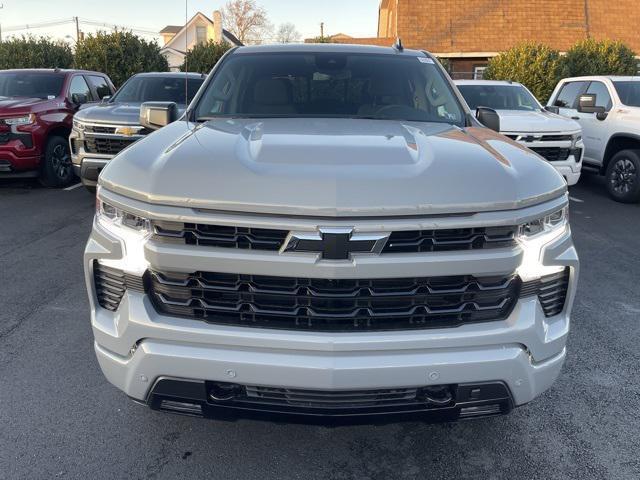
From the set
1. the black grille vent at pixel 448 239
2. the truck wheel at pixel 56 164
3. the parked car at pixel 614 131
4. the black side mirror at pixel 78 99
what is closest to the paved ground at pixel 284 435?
the black grille vent at pixel 448 239

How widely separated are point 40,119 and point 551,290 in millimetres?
8569

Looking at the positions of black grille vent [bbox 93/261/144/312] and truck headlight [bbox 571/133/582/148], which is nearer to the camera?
black grille vent [bbox 93/261/144/312]

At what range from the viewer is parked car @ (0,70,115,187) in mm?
8430

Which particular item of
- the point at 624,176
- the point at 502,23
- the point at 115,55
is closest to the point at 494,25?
the point at 502,23

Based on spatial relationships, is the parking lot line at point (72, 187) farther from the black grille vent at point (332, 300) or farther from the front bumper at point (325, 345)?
the black grille vent at point (332, 300)

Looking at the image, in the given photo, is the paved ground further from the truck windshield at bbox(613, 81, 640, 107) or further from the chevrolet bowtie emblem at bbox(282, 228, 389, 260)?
the truck windshield at bbox(613, 81, 640, 107)

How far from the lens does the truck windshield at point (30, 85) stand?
31.2ft

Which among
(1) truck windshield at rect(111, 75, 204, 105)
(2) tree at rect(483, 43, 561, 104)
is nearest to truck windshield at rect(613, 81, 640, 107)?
(1) truck windshield at rect(111, 75, 204, 105)

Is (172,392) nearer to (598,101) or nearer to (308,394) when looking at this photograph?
(308,394)

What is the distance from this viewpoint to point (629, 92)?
8.97 meters

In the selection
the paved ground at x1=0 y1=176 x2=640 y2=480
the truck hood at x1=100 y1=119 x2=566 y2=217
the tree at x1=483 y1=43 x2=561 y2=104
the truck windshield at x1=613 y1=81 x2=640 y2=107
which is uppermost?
the tree at x1=483 y1=43 x2=561 y2=104

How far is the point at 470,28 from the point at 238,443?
958 inches

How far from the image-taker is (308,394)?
209 cm

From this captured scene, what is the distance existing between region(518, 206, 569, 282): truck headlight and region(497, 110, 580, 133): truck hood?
6119 mm
